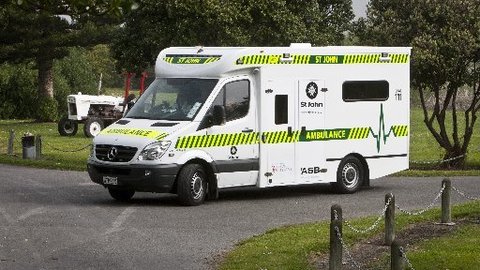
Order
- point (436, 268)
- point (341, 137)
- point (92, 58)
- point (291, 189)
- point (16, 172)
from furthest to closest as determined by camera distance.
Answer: point (92, 58) < point (16, 172) < point (291, 189) < point (341, 137) < point (436, 268)

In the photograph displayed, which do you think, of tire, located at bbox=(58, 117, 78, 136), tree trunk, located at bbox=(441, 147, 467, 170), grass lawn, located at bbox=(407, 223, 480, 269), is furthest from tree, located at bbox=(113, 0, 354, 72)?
grass lawn, located at bbox=(407, 223, 480, 269)

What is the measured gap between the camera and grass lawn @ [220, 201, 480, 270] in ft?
46.5

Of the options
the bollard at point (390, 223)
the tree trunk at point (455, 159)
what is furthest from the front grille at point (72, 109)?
the bollard at point (390, 223)

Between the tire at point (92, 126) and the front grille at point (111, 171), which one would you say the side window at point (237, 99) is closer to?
the front grille at point (111, 171)

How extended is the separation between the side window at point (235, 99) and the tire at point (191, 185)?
1098mm

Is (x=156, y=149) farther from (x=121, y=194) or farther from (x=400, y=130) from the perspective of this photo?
(x=400, y=130)

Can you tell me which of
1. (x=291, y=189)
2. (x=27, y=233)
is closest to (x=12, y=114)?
(x=291, y=189)

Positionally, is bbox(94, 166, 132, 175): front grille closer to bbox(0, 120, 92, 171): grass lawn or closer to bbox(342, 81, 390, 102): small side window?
bbox(342, 81, 390, 102): small side window

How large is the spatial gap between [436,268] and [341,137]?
8.93 metres

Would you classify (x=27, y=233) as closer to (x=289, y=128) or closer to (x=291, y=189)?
(x=289, y=128)

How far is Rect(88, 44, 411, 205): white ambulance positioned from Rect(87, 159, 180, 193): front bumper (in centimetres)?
2

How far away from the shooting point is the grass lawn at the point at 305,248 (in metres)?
14.2

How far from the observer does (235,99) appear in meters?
21.2

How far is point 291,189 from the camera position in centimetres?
2411
